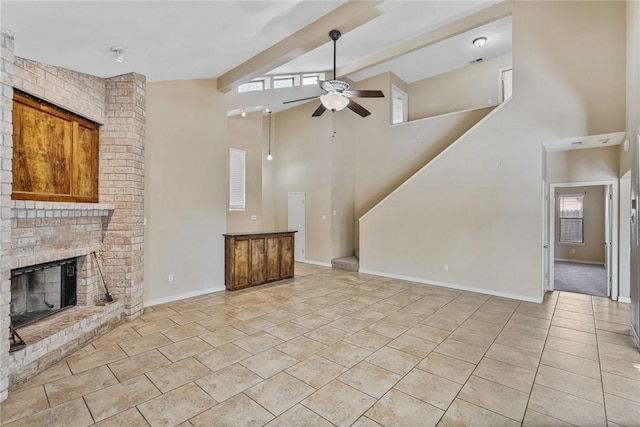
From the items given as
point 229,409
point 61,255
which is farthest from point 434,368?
point 61,255

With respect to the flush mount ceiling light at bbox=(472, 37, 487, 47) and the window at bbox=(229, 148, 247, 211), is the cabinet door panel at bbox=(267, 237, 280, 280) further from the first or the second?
the flush mount ceiling light at bbox=(472, 37, 487, 47)

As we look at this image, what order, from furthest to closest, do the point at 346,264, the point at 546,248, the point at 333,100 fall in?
the point at 346,264
the point at 546,248
the point at 333,100

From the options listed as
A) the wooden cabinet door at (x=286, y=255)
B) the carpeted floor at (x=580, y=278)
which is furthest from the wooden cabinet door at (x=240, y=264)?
the carpeted floor at (x=580, y=278)

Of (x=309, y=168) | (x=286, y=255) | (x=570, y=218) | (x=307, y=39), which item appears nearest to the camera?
(x=307, y=39)

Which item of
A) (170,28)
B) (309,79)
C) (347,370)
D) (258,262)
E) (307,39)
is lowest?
(347,370)

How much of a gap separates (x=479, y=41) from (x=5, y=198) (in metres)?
7.75

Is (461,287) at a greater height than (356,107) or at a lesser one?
lesser

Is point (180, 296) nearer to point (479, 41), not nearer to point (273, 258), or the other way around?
point (273, 258)

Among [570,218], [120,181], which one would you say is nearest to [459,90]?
[570,218]

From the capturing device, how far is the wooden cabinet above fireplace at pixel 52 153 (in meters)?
2.91

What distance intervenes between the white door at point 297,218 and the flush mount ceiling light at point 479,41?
5.25m

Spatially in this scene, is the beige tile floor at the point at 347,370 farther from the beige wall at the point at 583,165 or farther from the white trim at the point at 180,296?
the beige wall at the point at 583,165

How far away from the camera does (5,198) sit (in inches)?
A: 93.7

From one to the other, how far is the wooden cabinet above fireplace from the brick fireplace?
0.11m
